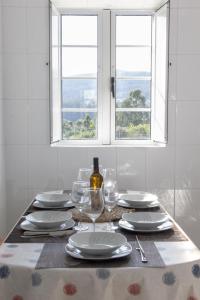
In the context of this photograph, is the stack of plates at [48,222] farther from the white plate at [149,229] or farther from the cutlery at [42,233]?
the white plate at [149,229]

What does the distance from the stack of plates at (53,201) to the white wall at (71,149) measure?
67cm

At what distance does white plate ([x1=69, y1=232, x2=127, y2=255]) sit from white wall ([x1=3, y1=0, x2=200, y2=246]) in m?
1.38

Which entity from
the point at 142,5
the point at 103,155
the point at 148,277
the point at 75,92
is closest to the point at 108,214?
the point at 148,277

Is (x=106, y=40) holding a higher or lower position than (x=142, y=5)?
lower

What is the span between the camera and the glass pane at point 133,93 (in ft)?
9.93

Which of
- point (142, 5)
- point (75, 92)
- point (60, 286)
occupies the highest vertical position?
point (142, 5)

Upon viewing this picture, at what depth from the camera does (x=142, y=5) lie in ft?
9.45

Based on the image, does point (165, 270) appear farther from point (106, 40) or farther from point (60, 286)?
point (106, 40)

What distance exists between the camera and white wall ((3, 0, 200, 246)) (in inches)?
109

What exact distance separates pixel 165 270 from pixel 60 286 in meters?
0.31

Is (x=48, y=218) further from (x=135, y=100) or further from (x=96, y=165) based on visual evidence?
(x=135, y=100)

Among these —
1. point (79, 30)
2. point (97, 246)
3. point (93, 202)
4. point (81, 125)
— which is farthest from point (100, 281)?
point (79, 30)

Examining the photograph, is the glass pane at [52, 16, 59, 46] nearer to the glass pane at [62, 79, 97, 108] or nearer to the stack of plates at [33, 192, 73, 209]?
the glass pane at [62, 79, 97, 108]

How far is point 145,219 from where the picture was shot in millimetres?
1771
